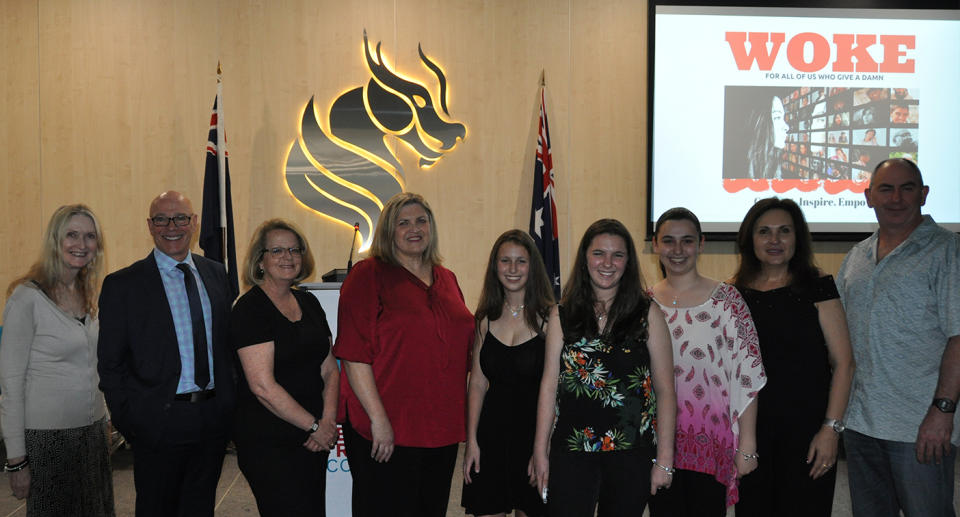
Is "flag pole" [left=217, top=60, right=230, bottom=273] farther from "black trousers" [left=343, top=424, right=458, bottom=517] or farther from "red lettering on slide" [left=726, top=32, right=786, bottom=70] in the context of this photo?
"red lettering on slide" [left=726, top=32, right=786, bottom=70]

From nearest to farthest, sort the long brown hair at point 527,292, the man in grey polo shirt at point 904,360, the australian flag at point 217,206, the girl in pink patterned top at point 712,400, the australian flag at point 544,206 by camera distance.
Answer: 1. the girl in pink patterned top at point 712,400
2. the man in grey polo shirt at point 904,360
3. the long brown hair at point 527,292
4. the australian flag at point 217,206
5. the australian flag at point 544,206

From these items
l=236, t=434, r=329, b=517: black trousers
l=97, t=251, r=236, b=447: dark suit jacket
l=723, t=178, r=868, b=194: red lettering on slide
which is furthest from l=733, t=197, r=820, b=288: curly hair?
l=723, t=178, r=868, b=194: red lettering on slide

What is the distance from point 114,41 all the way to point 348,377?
4.41 meters

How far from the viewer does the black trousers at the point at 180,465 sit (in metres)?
2.40

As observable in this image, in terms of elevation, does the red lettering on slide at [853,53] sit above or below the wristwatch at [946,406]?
above

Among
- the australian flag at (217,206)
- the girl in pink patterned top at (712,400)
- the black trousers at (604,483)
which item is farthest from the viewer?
the australian flag at (217,206)

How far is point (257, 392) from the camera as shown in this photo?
2404 millimetres

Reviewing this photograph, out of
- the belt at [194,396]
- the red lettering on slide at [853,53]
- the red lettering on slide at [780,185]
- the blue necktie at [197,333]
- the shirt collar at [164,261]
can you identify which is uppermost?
the red lettering on slide at [853,53]

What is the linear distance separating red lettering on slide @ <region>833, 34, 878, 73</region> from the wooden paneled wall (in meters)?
1.55

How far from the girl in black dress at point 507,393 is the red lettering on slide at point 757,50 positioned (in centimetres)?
369

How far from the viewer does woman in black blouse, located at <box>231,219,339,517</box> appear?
7.91ft

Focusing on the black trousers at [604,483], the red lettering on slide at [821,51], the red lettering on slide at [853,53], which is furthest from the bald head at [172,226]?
the red lettering on slide at [853,53]

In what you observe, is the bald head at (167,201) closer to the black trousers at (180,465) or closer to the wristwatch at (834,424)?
the black trousers at (180,465)

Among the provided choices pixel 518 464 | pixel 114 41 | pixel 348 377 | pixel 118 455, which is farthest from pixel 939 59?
pixel 118 455
